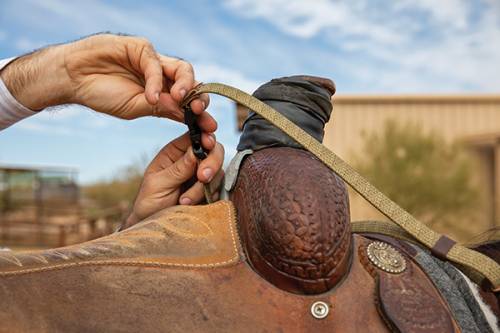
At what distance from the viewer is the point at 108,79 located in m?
1.32

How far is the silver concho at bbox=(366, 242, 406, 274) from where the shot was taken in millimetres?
878

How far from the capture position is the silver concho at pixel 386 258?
88 centimetres

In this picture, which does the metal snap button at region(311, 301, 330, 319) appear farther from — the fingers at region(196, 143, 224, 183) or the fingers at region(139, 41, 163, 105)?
the fingers at region(139, 41, 163, 105)

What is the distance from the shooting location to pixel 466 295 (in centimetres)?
95

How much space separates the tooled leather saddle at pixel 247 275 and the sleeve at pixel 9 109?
77 cm

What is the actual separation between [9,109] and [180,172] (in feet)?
2.15

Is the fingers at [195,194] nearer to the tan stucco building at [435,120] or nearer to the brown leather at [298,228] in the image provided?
the brown leather at [298,228]

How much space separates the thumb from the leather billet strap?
6.9 inches

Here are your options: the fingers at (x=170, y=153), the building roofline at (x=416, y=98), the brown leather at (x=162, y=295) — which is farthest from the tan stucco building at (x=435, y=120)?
the brown leather at (x=162, y=295)

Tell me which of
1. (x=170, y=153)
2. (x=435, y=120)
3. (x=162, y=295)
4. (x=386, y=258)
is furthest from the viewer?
(x=435, y=120)

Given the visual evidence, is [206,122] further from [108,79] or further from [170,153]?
[108,79]

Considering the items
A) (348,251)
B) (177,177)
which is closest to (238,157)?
(177,177)

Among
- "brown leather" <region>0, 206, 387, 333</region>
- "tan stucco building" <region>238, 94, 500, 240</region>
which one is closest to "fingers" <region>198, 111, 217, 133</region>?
"brown leather" <region>0, 206, 387, 333</region>

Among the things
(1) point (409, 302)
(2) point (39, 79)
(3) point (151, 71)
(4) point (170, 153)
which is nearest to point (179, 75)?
(3) point (151, 71)
